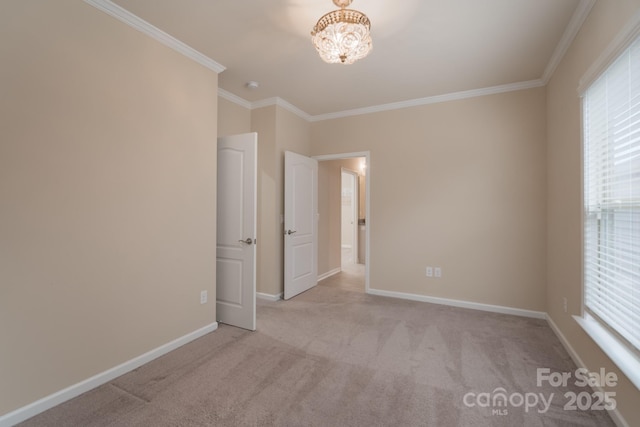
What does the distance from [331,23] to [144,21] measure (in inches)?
61.1

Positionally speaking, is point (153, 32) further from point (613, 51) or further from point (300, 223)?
point (613, 51)

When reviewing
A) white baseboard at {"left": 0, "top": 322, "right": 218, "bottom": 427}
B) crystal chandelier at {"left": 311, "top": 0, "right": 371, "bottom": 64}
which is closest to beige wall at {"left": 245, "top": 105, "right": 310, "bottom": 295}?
white baseboard at {"left": 0, "top": 322, "right": 218, "bottom": 427}

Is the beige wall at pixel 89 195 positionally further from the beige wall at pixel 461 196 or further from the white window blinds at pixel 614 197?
the white window blinds at pixel 614 197

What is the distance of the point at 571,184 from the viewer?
8.09 ft

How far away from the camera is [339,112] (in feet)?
14.6

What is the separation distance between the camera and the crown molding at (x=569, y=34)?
2057 millimetres

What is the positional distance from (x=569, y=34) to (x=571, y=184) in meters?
1.24

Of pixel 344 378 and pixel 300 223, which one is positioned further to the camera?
pixel 300 223

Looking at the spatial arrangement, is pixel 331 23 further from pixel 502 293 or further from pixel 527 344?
pixel 502 293

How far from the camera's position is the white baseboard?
167 cm

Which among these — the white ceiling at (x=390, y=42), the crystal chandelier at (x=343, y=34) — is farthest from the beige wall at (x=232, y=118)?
the crystal chandelier at (x=343, y=34)

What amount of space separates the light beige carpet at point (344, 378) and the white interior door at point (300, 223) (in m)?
0.93

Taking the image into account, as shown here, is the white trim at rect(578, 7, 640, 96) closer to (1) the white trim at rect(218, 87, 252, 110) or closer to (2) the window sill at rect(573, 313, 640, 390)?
(2) the window sill at rect(573, 313, 640, 390)

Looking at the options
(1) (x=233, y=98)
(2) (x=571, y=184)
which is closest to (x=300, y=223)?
(1) (x=233, y=98)
